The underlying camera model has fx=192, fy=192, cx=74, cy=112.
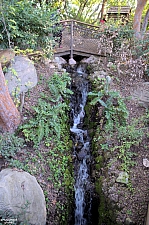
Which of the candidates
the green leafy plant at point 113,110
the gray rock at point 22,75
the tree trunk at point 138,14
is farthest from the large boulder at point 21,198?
the tree trunk at point 138,14

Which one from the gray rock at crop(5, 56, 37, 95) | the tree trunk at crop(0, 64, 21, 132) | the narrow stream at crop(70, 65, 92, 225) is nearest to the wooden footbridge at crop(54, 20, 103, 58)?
the narrow stream at crop(70, 65, 92, 225)

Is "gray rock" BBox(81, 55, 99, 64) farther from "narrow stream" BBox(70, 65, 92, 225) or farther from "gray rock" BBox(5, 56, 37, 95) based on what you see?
"gray rock" BBox(5, 56, 37, 95)

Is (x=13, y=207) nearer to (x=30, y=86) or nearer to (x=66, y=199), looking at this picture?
(x=66, y=199)

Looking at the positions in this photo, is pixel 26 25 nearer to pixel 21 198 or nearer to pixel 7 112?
pixel 7 112

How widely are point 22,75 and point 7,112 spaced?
2.09 meters

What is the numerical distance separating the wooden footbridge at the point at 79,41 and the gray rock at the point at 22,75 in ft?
7.74

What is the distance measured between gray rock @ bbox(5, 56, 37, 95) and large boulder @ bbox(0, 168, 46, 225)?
9.52 ft

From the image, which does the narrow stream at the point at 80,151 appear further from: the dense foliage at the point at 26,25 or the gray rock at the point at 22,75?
the dense foliage at the point at 26,25

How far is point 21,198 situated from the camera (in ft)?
11.4

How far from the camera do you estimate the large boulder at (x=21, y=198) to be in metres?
3.15

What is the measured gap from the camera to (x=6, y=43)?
242 inches

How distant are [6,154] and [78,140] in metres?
2.59

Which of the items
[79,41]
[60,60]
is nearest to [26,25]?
[60,60]

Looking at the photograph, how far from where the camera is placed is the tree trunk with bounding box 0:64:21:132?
14.3ft
